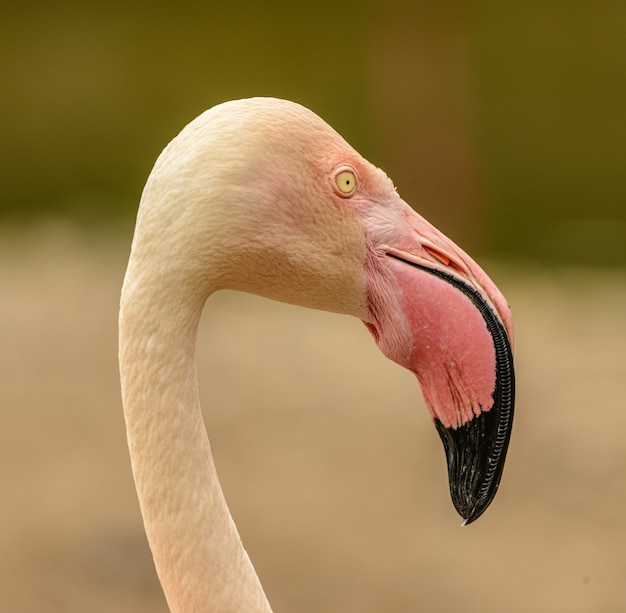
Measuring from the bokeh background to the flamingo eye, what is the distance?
101 inches

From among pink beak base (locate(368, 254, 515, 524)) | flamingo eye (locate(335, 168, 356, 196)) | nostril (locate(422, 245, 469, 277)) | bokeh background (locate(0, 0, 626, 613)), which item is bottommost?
bokeh background (locate(0, 0, 626, 613))

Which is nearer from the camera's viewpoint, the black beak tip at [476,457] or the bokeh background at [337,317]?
the black beak tip at [476,457]

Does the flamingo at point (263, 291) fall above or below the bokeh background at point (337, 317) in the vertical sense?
above

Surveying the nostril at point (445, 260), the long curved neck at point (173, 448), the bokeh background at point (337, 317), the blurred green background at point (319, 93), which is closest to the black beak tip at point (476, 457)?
the nostril at point (445, 260)

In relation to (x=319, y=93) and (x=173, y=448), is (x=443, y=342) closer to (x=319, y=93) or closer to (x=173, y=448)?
(x=173, y=448)

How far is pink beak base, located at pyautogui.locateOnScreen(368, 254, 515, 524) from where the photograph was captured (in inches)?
53.1

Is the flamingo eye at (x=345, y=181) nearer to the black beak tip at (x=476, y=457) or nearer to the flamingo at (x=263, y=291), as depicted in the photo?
the flamingo at (x=263, y=291)

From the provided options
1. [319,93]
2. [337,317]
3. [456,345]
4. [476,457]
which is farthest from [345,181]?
[319,93]

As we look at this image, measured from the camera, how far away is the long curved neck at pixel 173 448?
4.17 feet

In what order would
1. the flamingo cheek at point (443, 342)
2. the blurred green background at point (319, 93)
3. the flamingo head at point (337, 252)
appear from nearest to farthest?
the flamingo head at point (337, 252) < the flamingo cheek at point (443, 342) < the blurred green background at point (319, 93)

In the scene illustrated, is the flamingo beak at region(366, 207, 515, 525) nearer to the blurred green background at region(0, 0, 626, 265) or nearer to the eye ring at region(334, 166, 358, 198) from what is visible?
the eye ring at region(334, 166, 358, 198)

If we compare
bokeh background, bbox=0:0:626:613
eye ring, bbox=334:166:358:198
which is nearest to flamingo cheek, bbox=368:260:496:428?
eye ring, bbox=334:166:358:198

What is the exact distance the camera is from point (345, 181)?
1.34 meters

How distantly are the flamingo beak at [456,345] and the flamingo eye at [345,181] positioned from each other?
10 cm
